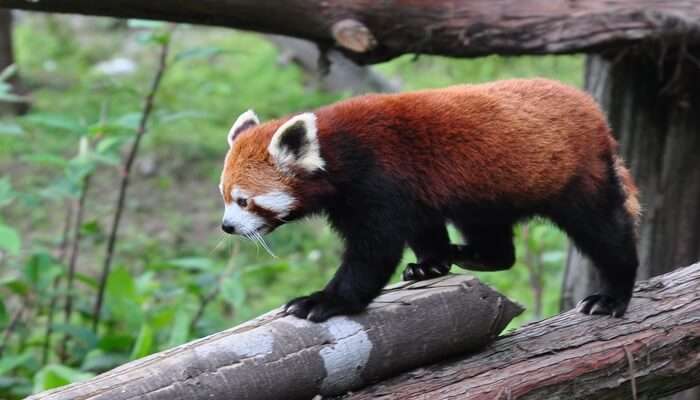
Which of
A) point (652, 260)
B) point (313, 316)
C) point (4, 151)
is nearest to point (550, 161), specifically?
point (313, 316)

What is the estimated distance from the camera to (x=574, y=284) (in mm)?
3957

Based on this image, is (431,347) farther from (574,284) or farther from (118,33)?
(118,33)

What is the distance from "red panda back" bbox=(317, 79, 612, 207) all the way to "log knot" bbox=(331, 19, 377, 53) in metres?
0.52

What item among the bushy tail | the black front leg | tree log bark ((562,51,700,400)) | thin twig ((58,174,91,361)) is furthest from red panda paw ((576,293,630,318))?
thin twig ((58,174,91,361))

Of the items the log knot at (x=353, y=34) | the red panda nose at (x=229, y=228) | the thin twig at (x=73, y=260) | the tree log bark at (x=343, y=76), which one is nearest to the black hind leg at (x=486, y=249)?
the log knot at (x=353, y=34)

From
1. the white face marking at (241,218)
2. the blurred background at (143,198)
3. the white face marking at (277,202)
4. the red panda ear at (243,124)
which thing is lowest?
the blurred background at (143,198)

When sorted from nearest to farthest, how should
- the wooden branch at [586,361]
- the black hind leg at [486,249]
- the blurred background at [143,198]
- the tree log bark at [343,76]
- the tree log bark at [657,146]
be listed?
1. the wooden branch at [586,361]
2. the black hind leg at [486,249]
3. the tree log bark at [657,146]
4. the blurred background at [143,198]
5. the tree log bark at [343,76]

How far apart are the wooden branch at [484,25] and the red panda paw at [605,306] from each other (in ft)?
2.96

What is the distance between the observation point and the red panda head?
102 inches

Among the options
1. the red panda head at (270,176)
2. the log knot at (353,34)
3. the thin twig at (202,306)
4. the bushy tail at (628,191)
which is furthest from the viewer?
the thin twig at (202,306)

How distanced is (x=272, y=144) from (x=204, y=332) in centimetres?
175

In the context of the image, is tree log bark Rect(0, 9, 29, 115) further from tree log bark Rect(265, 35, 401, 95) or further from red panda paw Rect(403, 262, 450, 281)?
red panda paw Rect(403, 262, 450, 281)

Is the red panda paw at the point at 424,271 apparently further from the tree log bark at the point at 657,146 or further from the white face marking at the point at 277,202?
the tree log bark at the point at 657,146

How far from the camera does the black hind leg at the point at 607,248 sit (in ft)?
9.18
